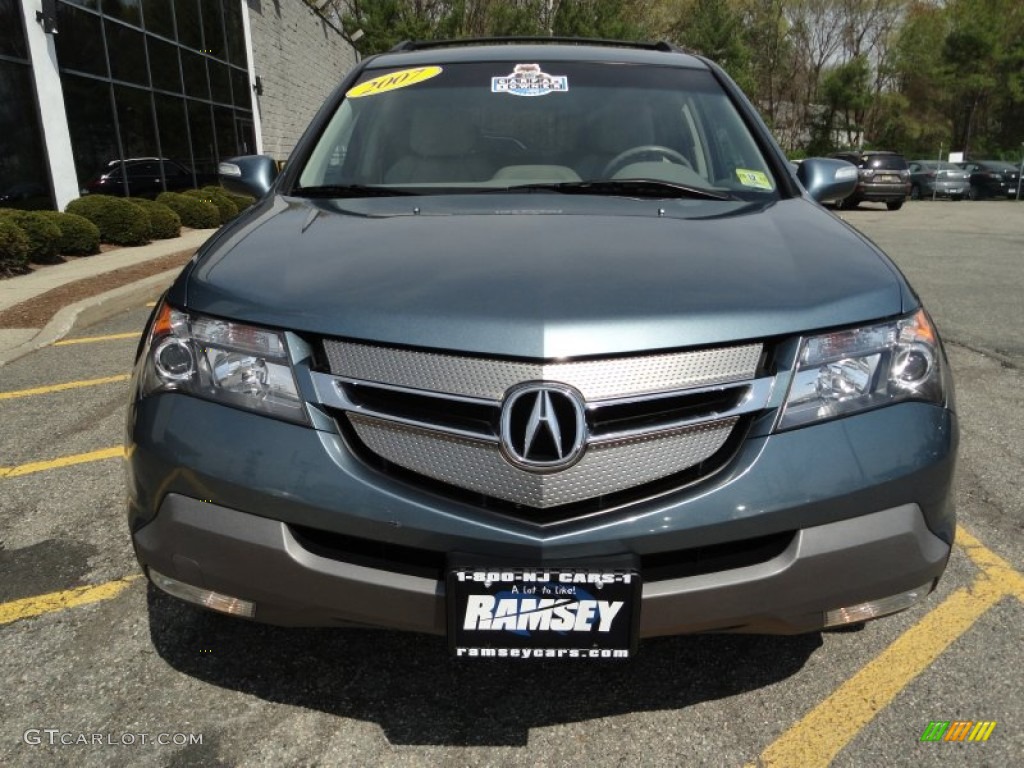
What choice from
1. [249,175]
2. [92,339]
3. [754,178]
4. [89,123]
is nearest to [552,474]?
[754,178]

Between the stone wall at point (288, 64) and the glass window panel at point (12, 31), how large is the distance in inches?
344

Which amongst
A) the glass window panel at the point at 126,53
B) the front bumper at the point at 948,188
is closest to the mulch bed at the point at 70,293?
the glass window panel at the point at 126,53

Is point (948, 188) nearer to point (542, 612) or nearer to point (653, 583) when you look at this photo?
point (653, 583)

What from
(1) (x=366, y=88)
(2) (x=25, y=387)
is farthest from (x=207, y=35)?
(1) (x=366, y=88)

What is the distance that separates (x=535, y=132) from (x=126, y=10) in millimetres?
14508

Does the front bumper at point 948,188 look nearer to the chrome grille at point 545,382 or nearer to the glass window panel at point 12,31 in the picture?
the glass window panel at point 12,31

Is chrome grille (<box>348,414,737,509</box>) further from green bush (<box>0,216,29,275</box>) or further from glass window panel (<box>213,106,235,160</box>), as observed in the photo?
glass window panel (<box>213,106,235,160</box>)

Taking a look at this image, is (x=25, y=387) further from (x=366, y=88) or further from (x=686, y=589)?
(x=686, y=589)

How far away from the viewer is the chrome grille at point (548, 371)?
1576 millimetres

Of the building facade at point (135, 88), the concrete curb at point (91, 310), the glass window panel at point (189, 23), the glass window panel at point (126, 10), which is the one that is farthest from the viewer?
the glass window panel at point (189, 23)

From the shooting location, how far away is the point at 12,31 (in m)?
11.1

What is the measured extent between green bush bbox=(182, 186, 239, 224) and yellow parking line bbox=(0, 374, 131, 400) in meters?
10.9

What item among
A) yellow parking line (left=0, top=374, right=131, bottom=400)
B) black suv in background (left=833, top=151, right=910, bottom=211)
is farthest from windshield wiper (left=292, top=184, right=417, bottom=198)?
black suv in background (left=833, top=151, right=910, bottom=211)

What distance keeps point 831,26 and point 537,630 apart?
60742mm
